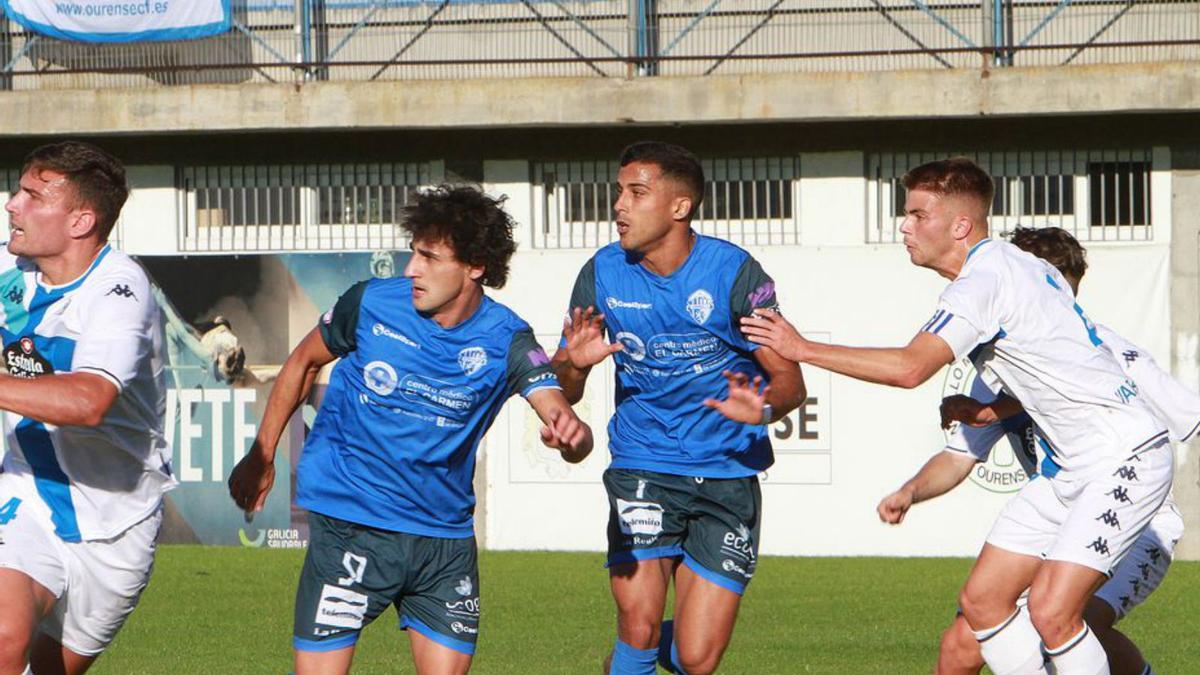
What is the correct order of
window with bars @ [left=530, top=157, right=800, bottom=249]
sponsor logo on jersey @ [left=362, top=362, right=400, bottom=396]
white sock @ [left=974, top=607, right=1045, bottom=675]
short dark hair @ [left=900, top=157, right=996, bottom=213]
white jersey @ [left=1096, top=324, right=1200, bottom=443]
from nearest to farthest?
1. sponsor logo on jersey @ [left=362, top=362, right=400, bottom=396]
2. white sock @ [left=974, top=607, right=1045, bottom=675]
3. short dark hair @ [left=900, top=157, right=996, bottom=213]
4. white jersey @ [left=1096, top=324, right=1200, bottom=443]
5. window with bars @ [left=530, top=157, right=800, bottom=249]

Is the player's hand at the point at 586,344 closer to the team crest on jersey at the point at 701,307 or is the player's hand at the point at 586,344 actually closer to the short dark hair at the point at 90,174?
the team crest on jersey at the point at 701,307

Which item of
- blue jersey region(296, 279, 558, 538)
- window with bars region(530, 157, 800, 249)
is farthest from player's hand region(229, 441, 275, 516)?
window with bars region(530, 157, 800, 249)

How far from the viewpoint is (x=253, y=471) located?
6.66 metres

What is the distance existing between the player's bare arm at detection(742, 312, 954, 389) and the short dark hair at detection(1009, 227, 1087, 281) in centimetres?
148

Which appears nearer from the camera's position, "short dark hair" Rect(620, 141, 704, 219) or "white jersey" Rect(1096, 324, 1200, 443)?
"white jersey" Rect(1096, 324, 1200, 443)

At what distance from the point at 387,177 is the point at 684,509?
11190 mm

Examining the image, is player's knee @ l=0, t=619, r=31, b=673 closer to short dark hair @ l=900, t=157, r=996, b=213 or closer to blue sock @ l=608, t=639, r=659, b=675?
blue sock @ l=608, t=639, r=659, b=675

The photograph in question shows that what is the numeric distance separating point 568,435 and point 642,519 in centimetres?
182

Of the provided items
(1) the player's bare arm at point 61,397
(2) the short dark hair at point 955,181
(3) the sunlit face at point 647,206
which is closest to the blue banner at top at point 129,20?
(3) the sunlit face at point 647,206

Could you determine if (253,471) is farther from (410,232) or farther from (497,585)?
(497,585)

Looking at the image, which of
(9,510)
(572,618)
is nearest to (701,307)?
(9,510)

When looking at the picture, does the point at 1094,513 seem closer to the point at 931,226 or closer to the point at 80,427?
the point at 931,226

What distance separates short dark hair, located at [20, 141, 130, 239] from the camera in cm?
619

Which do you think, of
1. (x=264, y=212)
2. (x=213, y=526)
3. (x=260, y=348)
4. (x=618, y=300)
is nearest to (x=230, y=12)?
(x=264, y=212)
